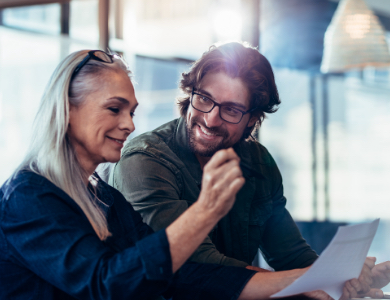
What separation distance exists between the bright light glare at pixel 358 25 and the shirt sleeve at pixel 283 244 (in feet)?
4.25

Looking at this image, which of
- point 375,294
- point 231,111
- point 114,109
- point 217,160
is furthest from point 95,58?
point 375,294

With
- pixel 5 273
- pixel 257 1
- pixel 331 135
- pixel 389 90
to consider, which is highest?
pixel 257 1

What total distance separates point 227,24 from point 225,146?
3.84ft

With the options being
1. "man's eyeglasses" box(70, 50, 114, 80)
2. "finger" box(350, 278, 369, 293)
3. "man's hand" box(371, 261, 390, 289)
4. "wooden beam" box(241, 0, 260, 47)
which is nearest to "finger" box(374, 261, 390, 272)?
"man's hand" box(371, 261, 390, 289)

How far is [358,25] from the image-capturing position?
223cm

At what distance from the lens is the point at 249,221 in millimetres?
1410

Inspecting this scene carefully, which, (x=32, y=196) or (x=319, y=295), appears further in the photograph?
(x=319, y=295)

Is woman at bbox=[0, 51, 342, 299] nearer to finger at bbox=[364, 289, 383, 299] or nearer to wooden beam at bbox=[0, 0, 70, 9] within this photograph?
finger at bbox=[364, 289, 383, 299]

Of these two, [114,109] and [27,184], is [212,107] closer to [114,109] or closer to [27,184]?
[114,109]

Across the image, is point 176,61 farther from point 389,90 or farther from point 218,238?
point 218,238

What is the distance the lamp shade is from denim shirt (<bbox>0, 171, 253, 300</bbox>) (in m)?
1.97

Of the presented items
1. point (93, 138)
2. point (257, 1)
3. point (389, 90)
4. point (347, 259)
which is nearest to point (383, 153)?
point (389, 90)

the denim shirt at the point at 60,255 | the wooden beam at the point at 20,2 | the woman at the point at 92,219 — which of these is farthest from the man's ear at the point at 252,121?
the wooden beam at the point at 20,2

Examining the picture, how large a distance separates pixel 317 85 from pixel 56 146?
2.64 metres
